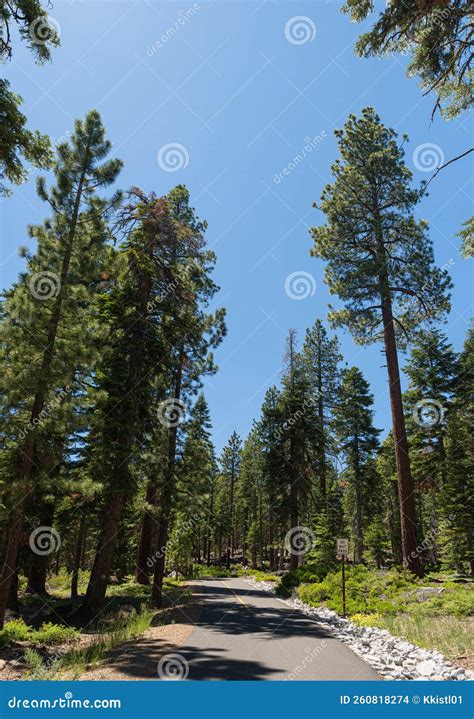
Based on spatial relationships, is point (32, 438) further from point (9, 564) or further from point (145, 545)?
point (145, 545)

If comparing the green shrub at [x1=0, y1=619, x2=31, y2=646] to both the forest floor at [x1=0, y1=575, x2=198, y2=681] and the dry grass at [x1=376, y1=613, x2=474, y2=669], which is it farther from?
the dry grass at [x1=376, y1=613, x2=474, y2=669]

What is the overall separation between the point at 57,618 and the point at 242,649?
9047 millimetres

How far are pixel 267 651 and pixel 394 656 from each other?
2558mm

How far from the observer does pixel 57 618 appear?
14805mm

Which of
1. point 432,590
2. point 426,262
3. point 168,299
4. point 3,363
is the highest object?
point 426,262

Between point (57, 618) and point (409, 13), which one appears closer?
point (409, 13)

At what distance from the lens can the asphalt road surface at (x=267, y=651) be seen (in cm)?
718

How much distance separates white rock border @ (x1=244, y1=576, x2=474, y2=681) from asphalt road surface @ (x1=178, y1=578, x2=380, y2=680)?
275mm

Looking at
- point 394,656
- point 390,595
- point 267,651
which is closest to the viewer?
point 394,656

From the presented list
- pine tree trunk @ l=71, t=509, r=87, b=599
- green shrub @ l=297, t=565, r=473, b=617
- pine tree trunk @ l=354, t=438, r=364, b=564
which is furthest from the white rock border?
pine tree trunk @ l=354, t=438, r=364, b=564

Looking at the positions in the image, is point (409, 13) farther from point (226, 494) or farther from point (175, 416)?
point (226, 494)

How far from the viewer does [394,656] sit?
8016 mm

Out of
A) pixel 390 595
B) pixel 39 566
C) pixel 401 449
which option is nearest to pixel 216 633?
pixel 390 595
